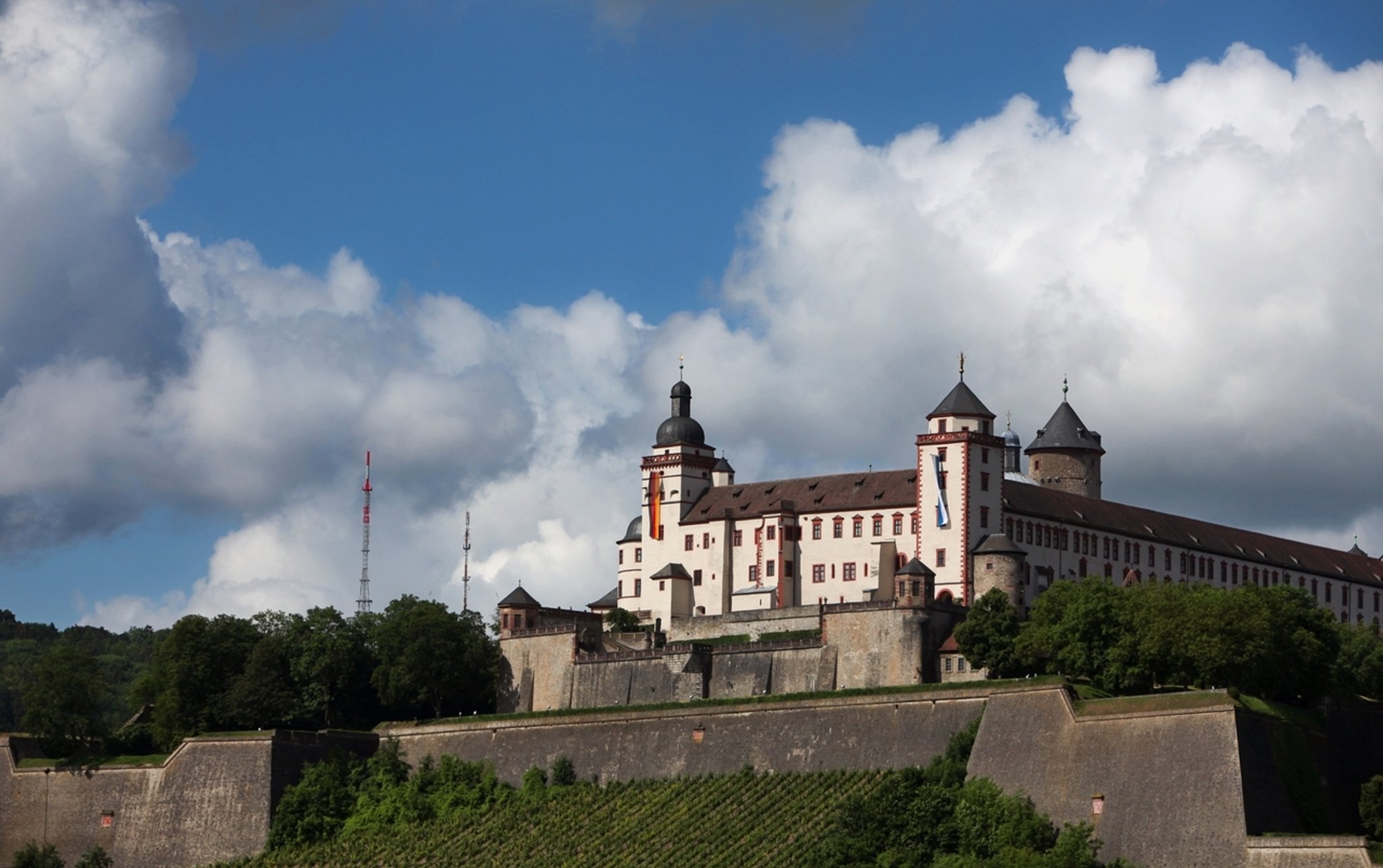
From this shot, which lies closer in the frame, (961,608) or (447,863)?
(447,863)

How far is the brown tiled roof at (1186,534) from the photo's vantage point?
98625mm

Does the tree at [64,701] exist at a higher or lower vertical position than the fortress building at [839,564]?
lower

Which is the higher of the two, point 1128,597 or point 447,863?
point 1128,597

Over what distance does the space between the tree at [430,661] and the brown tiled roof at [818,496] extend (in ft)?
37.9

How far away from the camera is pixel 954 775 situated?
243 ft

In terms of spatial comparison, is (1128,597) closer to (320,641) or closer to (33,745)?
(320,641)

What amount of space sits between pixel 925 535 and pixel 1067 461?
16771 millimetres

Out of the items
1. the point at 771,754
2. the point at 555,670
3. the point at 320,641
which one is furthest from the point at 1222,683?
the point at 320,641

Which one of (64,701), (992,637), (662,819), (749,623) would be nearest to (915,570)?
(992,637)

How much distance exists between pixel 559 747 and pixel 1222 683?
81.3 ft

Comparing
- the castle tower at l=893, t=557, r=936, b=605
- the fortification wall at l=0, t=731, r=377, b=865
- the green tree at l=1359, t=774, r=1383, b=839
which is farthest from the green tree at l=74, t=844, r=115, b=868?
the green tree at l=1359, t=774, r=1383, b=839

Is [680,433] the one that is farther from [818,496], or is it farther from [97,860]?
[97,860]

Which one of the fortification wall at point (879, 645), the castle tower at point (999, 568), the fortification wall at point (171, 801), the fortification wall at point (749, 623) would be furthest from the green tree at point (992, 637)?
the fortification wall at point (171, 801)

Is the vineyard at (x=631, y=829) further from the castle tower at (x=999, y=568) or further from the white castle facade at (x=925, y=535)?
the castle tower at (x=999, y=568)
